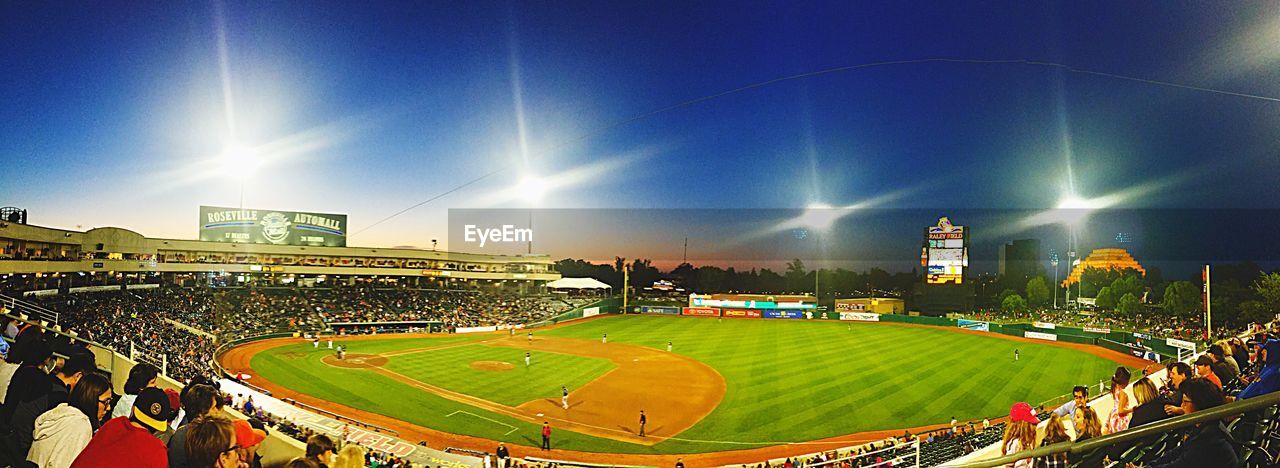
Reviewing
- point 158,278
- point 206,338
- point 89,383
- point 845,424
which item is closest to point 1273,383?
point 89,383

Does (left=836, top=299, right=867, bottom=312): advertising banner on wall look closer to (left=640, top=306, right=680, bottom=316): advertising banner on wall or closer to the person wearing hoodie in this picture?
(left=640, top=306, right=680, bottom=316): advertising banner on wall

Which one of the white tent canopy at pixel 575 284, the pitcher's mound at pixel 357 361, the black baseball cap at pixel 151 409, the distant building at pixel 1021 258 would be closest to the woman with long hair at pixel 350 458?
the black baseball cap at pixel 151 409

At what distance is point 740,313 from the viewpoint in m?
64.5

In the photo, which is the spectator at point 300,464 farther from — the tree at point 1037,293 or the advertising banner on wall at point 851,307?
the tree at point 1037,293

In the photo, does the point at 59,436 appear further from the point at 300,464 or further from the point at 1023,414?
the point at 1023,414

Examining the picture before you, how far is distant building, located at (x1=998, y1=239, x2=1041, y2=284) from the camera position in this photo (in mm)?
104438

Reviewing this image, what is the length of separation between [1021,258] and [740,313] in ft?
238

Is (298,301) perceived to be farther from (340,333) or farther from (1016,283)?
(1016,283)

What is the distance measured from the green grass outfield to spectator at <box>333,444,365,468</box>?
15.6 meters

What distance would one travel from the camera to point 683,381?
28.7 m

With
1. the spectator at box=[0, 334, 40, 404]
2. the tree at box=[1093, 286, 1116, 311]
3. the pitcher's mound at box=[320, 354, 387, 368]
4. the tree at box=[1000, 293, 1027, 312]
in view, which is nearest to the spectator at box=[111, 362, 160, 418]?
the spectator at box=[0, 334, 40, 404]

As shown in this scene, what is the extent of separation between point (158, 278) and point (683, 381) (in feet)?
149

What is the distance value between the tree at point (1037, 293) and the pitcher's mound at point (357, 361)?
8696 centimetres

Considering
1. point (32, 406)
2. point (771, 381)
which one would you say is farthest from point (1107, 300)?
point (32, 406)
